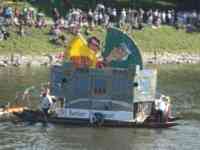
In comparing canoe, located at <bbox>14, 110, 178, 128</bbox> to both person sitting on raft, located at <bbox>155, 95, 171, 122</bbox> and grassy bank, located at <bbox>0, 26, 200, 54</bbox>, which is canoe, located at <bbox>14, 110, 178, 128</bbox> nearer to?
person sitting on raft, located at <bbox>155, 95, 171, 122</bbox>

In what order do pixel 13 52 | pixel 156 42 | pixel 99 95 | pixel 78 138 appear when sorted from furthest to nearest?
1. pixel 156 42
2. pixel 13 52
3. pixel 99 95
4. pixel 78 138

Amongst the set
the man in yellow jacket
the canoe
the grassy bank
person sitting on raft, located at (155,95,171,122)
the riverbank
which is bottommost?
the canoe

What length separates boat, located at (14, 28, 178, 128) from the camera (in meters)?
50.6

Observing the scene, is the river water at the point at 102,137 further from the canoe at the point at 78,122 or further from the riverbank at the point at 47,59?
the riverbank at the point at 47,59

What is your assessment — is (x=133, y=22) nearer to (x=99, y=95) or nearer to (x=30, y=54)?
(x=30, y=54)

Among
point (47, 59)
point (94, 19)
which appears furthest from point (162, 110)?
point (94, 19)

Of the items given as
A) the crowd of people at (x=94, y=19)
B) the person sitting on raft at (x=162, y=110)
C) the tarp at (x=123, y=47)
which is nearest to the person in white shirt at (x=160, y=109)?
the person sitting on raft at (x=162, y=110)

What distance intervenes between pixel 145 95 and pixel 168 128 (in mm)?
2134

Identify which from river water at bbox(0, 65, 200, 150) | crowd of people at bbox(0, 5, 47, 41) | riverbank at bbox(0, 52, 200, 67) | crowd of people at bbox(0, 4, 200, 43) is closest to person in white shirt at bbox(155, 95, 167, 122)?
river water at bbox(0, 65, 200, 150)

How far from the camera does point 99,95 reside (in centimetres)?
5091

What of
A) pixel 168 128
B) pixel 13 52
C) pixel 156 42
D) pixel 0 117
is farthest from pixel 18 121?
pixel 156 42

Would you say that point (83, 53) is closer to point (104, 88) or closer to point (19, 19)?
point (104, 88)

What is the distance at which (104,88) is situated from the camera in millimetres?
50719

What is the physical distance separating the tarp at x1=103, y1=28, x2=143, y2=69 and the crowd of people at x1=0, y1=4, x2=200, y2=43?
32.0 meters
